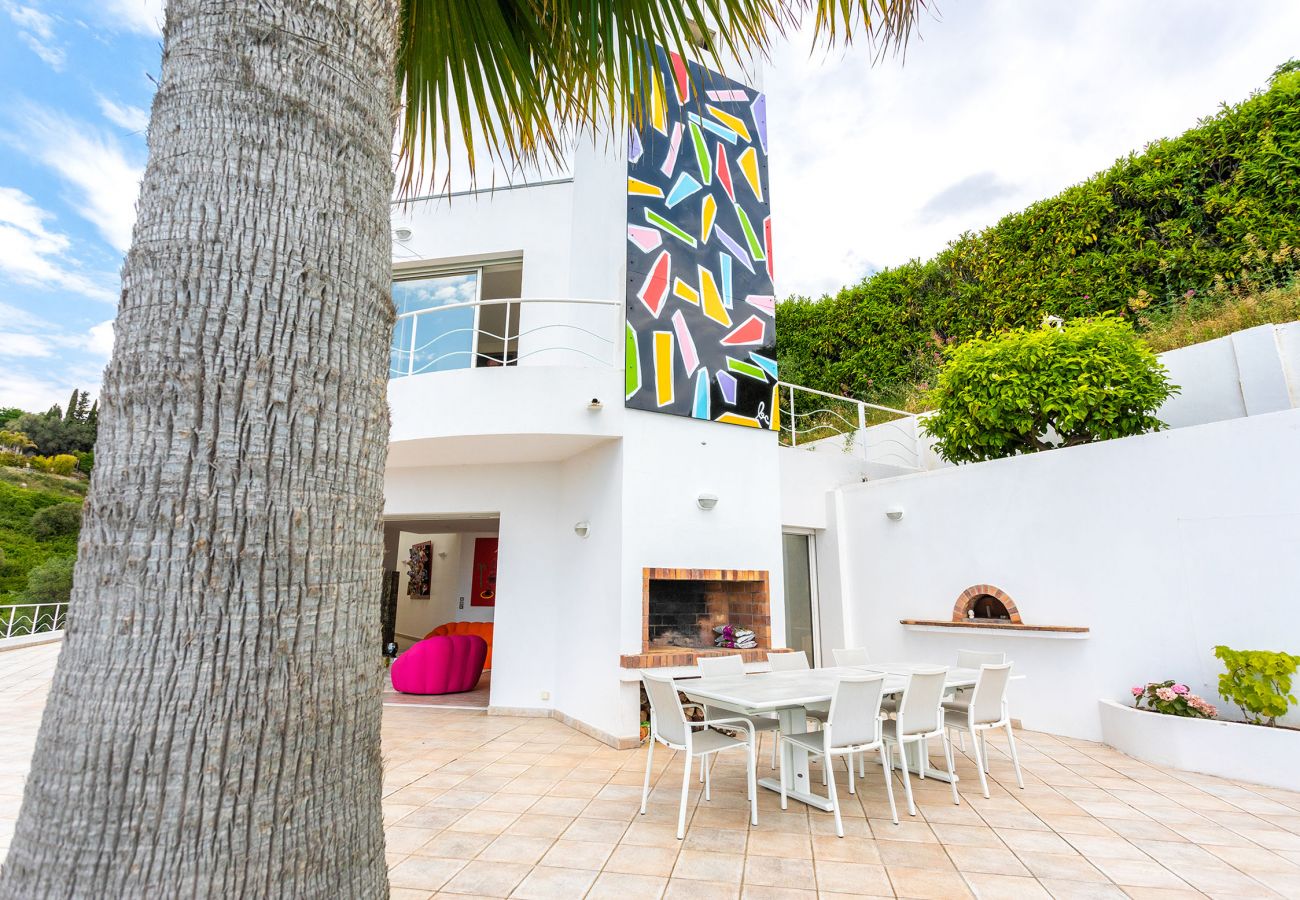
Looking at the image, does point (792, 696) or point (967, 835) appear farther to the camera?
point (792, 696)

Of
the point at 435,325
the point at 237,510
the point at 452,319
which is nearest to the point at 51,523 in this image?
the point at 435,325

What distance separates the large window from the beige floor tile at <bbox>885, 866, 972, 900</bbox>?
561 cm

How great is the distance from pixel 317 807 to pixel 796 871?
303 centimetres

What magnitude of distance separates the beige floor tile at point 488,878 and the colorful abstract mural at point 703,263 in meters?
4.11

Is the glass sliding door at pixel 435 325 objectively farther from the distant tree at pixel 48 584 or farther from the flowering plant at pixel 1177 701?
the distant tree at pixel 48 584

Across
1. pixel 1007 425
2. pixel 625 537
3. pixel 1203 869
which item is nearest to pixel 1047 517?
pixel 1007 425

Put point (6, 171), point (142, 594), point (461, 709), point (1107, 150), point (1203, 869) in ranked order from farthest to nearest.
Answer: point (6, 171)
point (1107, 150)
point (461, 709)
point (1203, 869)
point (142, 594)

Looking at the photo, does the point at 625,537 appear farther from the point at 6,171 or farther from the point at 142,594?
the point at 6,171

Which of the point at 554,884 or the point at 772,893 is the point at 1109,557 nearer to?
the point at 772,893

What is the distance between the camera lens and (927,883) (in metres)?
3.12

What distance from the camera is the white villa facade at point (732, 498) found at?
5316mm

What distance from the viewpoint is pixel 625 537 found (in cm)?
619

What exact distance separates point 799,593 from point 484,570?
5181 millimetres

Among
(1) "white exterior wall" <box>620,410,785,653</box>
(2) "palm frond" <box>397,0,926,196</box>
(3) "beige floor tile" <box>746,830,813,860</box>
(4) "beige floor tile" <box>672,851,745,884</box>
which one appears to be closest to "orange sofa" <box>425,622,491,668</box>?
(1) "white exterior wall" <box>620,410,785,653</box>
